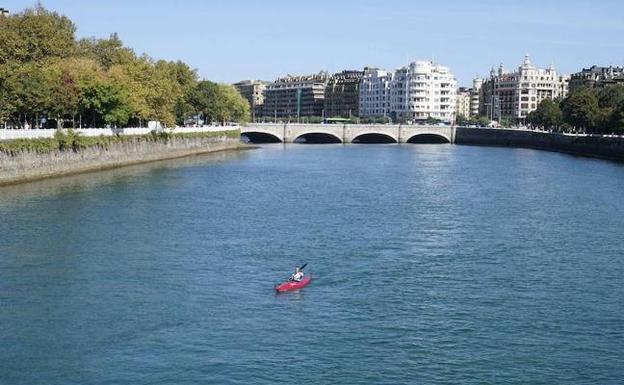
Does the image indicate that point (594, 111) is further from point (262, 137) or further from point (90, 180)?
point (90, 180)

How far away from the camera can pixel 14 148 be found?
59.4 meters

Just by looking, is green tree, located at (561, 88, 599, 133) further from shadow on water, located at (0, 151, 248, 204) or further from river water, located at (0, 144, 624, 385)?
river water, located at (0, 144, 624, 385)

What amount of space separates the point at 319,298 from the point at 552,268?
10.1m

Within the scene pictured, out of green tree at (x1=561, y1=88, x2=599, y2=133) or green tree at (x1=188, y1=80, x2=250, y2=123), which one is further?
green tree at (x1=561, y1=88, x2=599, y2=133)

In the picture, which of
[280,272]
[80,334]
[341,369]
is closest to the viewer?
[341,369]

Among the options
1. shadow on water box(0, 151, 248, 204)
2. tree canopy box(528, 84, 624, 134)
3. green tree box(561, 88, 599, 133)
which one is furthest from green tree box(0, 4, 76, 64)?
green tree box(561, 88, 599, 133)

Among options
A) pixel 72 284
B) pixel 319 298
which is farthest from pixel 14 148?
pixel 319 298

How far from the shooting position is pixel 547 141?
12700cm

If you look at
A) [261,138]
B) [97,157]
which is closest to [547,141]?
[261,138]

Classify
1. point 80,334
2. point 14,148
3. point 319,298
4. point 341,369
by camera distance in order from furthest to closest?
point 14,148 < point 319,298 < point 80,334 < point 341,369

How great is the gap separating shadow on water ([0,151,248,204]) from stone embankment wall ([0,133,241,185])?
2.91ft

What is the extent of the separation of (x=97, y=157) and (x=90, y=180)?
10.6 meters

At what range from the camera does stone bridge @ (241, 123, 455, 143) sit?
138 meters

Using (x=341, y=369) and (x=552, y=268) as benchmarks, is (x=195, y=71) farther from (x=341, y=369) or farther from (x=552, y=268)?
(x=341, y=369)
